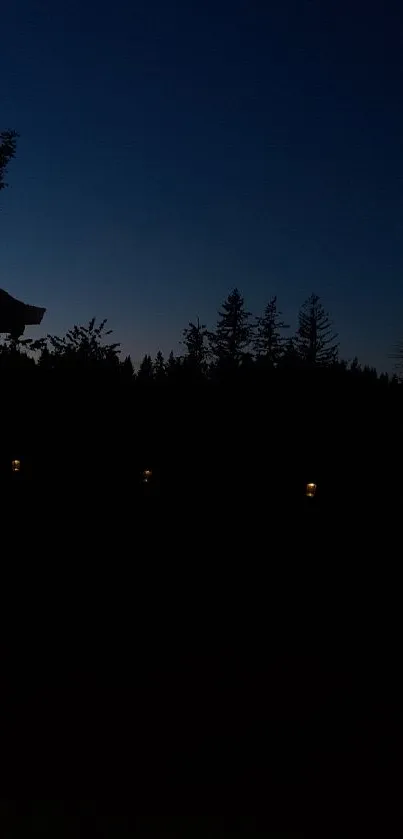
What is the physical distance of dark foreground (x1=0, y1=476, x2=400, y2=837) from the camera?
3529mm

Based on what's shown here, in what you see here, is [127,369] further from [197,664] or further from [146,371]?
[197,664]

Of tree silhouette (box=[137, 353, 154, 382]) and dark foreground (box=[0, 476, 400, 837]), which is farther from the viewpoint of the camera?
tree silhouette (box=[137, 353, 154, 382])

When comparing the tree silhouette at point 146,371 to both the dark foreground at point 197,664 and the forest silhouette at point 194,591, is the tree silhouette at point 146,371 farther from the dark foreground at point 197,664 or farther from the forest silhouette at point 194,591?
the dark foreground at point 197,664

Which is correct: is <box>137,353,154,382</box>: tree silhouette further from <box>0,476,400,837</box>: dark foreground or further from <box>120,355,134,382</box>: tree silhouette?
<box>0,476,400,837</box>: dark foreground

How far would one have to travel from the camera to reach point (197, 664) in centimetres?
525

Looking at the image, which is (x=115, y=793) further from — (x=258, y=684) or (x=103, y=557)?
(x=103, y=557)

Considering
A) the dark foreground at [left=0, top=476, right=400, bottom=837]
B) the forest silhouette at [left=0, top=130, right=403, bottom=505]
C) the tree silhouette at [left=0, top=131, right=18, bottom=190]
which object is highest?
the tree silhouette at [left=0, top=131, right=18, bottom=190]

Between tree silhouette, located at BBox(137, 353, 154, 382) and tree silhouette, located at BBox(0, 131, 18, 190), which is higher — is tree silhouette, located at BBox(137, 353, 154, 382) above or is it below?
below

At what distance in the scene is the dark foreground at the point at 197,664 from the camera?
353cm

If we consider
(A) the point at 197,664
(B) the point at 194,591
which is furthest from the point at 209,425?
(A) the point at 197,664

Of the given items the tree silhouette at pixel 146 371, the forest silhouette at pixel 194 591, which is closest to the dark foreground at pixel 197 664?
the forest silhouette at pixel 194 591

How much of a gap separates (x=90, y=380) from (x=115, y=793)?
5743 mm

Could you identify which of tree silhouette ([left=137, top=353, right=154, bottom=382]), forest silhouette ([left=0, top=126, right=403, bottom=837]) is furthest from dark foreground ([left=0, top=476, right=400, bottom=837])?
tree silhouette ([left=137, top=353, right=154, bottom=382])

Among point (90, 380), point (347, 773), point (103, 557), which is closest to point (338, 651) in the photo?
point (347, 773)
